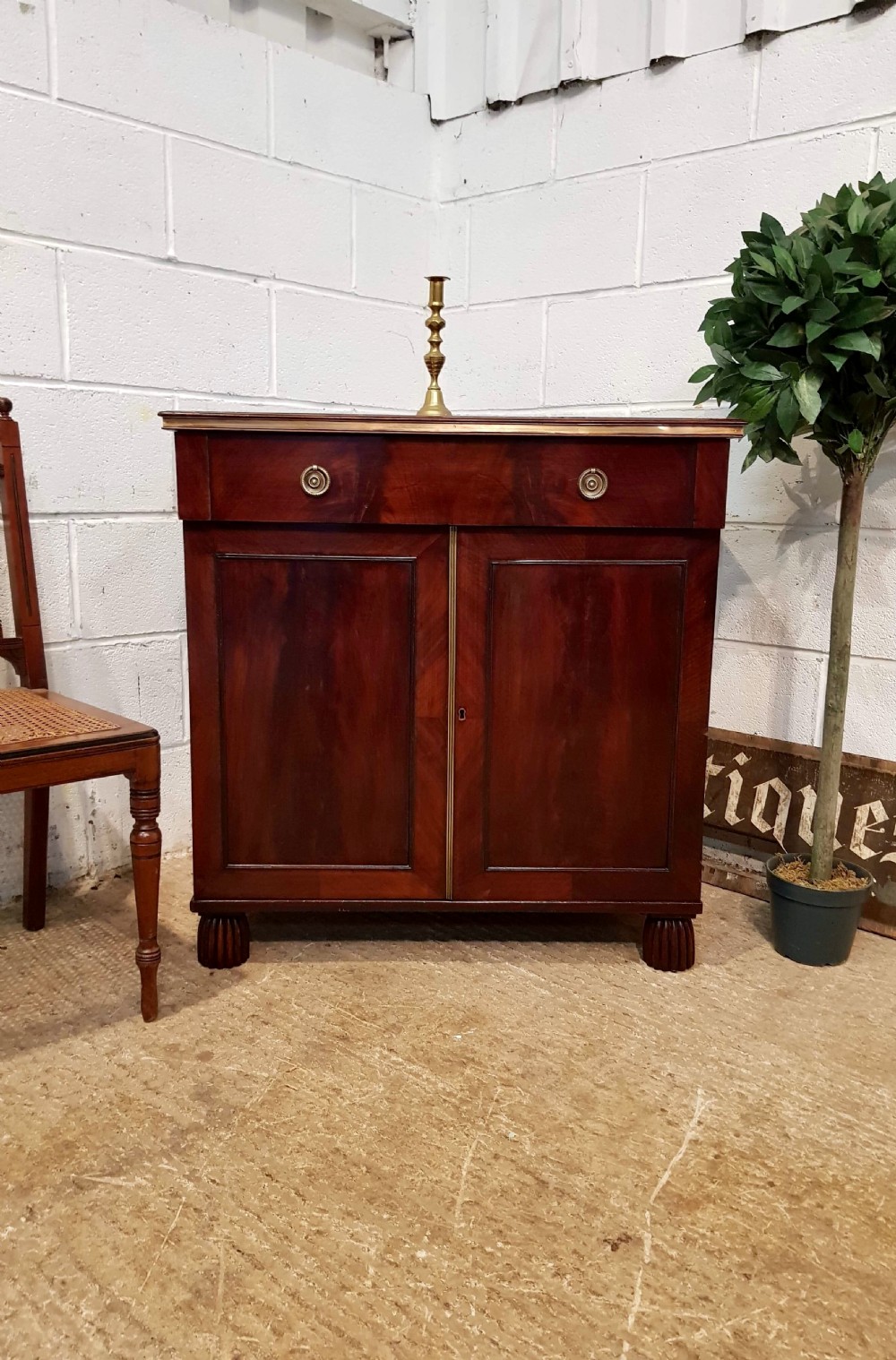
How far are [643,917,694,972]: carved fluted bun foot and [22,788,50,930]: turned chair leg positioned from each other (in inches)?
42.2

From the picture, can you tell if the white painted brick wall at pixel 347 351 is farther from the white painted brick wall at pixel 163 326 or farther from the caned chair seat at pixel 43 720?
the caned chair seat at pixel 43 720

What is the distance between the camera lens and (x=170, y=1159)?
1225 mm

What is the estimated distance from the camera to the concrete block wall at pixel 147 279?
71.3 inches

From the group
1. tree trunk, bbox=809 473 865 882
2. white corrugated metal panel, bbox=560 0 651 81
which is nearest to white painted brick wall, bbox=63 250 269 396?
white corrugated metal panel, bbox=560 0 651 81

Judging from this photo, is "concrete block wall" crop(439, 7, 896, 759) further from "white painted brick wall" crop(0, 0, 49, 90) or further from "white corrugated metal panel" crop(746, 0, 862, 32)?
"white painted brick wall" crop(0, 0, 49, 90)

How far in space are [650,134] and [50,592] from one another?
5.01 ft

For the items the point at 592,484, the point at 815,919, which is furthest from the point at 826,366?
the point at 815,919

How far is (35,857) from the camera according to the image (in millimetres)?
1779

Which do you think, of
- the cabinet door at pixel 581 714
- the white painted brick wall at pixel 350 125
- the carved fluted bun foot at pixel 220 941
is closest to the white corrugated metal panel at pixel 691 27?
the white painted brick wall at pixel 350 125

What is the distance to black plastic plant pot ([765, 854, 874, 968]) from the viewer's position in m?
1.75

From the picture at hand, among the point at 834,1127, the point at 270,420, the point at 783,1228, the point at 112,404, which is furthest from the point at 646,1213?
the point at 112,404

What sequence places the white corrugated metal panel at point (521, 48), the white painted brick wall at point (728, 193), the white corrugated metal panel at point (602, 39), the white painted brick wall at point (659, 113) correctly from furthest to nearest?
the white corrugated metal panel at point (521, 48), the white corrugated metal panel at point (602, 39), the white painted brick wall at point (659, 113), the white painted brick wall at point (728, 193)

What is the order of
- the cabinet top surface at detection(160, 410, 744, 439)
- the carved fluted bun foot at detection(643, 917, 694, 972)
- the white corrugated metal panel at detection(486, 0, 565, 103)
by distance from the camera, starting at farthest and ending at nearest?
the white corrugated metal panel at detection(486, 0, 565, 103) < the carved fluted bun foot at detection(643, 917, 694, 972) < the cabinet top surface at detection(160, 410, 744, 439)

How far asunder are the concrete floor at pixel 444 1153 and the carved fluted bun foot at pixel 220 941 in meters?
0.03
